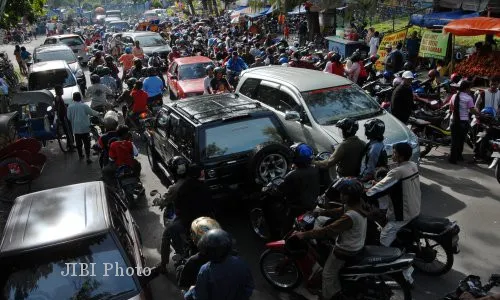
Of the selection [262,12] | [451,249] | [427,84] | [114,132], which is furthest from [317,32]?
[451,249]

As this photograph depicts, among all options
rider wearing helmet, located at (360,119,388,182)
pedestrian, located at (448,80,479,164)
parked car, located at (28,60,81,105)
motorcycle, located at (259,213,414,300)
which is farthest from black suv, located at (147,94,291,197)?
parked car, located at (28,60,81,105)

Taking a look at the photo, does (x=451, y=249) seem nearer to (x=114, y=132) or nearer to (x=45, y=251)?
(x=45, y=251)

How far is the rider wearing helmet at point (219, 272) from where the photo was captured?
3.62 metres

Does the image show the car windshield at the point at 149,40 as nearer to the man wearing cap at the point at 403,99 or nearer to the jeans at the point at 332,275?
the man wearing cap at the point at 403,99

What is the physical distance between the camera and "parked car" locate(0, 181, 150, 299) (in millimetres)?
3965

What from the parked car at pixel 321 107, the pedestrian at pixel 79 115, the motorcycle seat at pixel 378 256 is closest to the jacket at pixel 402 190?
the motorcycle seat at pixel 378 256

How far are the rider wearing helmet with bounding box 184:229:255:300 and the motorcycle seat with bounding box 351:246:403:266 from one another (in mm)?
1458

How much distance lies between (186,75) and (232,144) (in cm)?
874

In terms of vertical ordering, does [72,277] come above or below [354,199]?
below

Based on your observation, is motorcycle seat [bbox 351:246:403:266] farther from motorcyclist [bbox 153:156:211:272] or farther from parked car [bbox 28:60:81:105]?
parked car [bbox 28:60:81:105]

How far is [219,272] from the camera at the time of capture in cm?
365

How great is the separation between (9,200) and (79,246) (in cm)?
620

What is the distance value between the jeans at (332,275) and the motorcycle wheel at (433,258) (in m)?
1.46

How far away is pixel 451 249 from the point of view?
5.45m
